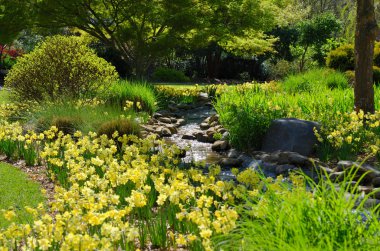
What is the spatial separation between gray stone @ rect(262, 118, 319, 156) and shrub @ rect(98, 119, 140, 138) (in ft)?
8.02

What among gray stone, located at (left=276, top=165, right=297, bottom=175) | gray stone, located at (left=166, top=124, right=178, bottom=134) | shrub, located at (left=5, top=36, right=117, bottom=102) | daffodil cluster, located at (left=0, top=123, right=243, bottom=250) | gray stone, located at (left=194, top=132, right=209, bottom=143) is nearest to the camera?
daffodil cluster, located at (left=0, top=123, right=243, bottom=250)

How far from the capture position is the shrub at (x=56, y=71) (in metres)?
12.4

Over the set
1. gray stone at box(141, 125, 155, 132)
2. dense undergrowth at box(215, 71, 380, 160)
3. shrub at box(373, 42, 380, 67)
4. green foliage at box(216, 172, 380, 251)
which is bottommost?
gray stone at box(141, 125, 155, 132)

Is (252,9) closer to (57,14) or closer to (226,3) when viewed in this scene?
(226,3)

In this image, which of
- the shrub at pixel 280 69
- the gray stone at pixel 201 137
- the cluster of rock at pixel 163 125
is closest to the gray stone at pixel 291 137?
the gray stone at pixel 201 137

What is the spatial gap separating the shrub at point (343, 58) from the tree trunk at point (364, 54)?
977 cm

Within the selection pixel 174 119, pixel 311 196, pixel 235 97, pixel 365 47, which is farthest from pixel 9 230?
pixel 174 119

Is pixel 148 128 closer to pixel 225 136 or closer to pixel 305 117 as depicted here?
pixel 225 136

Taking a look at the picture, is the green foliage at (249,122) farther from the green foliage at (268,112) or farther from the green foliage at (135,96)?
the green foliage at (135,96)

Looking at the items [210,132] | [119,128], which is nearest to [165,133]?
[210,132]

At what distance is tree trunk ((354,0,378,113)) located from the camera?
30.2ft

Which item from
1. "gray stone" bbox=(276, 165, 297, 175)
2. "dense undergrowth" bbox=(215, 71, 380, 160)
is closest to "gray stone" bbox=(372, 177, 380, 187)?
"dense undergrowth" bbox=(215, 71, 380, 160)

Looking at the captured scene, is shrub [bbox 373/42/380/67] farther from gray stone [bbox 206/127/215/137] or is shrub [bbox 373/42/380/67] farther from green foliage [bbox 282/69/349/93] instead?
gray stone [bbox 206/127/215/137]

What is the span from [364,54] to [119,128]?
4637 mm
